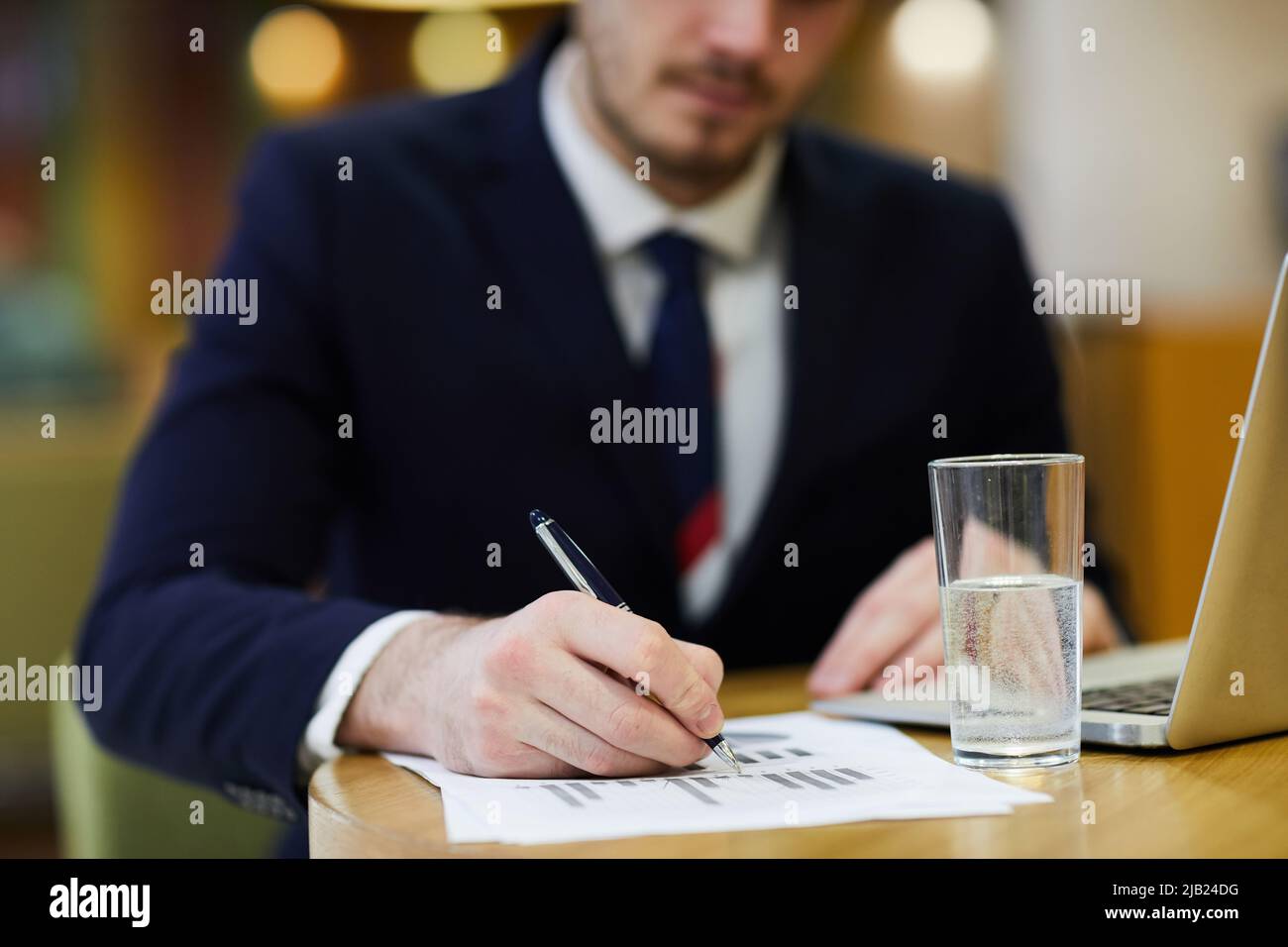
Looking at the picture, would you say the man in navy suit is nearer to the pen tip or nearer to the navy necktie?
the navy necktie

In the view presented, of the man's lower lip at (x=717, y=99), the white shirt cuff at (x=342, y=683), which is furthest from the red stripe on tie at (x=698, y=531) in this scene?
the white shirt cuff at (x=342, y=683)

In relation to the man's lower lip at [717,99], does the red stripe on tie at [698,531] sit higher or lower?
lower

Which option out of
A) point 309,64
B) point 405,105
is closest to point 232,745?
point 405,105

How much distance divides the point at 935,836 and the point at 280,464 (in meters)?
0.77

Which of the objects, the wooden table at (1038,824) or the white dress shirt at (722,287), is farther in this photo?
the white dress shirt at (722,287)

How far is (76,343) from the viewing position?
7.20m

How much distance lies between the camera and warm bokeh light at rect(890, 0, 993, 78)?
14.3ft

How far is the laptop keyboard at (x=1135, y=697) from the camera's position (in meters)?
0.81

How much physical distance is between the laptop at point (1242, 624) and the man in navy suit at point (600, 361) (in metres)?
0.33

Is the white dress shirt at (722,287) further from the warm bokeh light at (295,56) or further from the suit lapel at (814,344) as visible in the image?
the warm bokeh light at (295,56)

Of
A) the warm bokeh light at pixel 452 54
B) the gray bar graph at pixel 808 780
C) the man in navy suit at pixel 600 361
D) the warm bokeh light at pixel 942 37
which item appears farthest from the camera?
the warm bokeh light at pixel 452 54

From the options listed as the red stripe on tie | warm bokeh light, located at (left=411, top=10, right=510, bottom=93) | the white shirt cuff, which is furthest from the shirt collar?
warm bokeh light, located at (left=411, top=10, right=510, bottom=93)

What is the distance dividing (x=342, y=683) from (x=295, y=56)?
674cm

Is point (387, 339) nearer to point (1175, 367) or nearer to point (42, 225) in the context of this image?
point (1175, 367)
